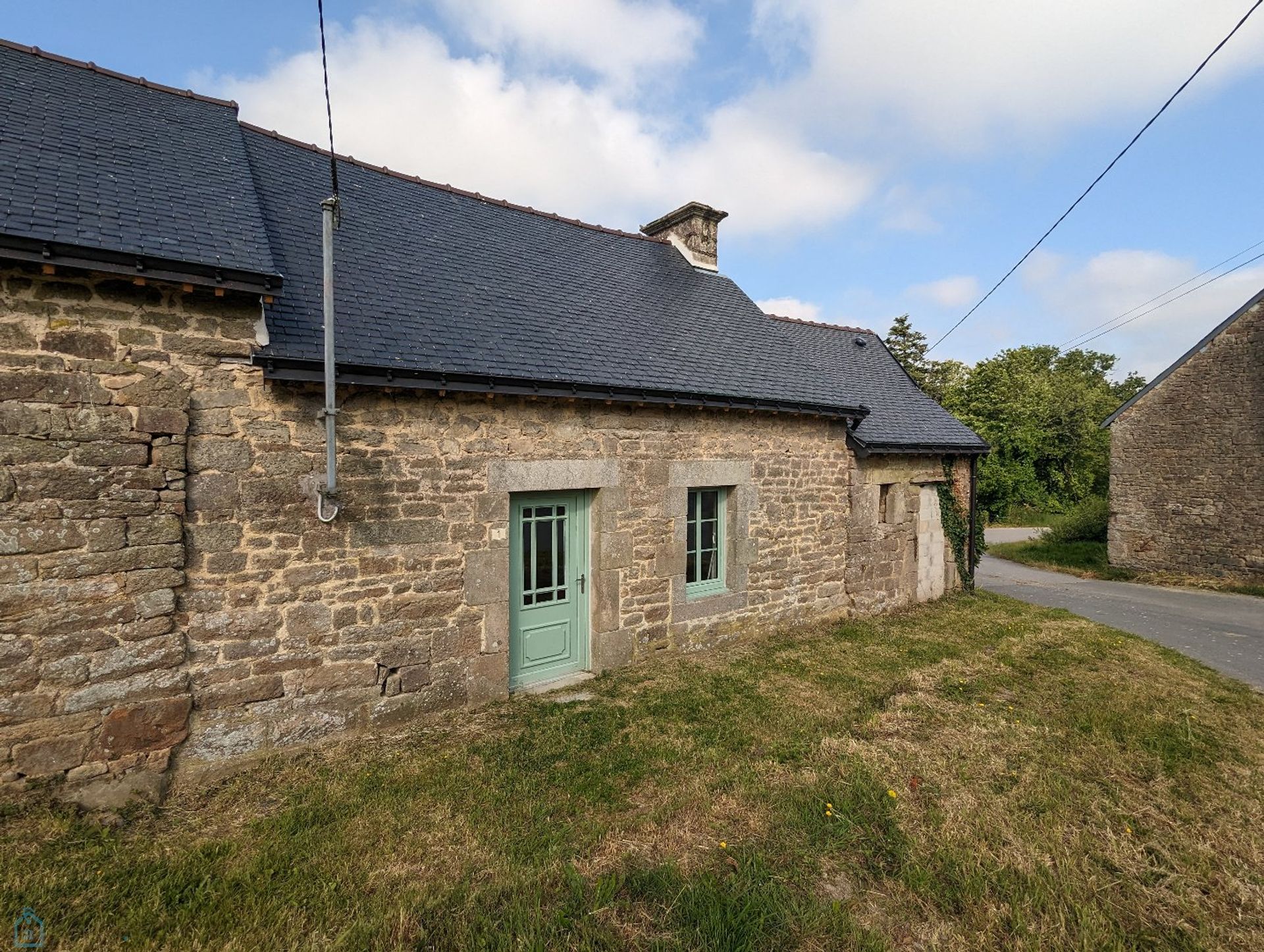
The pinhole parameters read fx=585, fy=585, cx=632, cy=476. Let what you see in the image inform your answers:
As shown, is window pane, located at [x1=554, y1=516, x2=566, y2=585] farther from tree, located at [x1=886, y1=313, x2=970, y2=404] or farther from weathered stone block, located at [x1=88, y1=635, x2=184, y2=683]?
tree, located at [x1=886, y1=313, x2=970, y2=404]

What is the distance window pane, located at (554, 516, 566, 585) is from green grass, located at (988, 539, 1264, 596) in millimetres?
14529

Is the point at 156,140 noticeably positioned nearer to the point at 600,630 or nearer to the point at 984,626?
the point at 600,630

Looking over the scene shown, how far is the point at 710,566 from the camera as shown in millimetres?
7879

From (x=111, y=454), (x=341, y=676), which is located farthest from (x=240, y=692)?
(x=111, y=454)

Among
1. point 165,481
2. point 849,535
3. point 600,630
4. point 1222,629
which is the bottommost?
point 1222,629

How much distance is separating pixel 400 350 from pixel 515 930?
4.38 meters

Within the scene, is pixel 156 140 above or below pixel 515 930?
above

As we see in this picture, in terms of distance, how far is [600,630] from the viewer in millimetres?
6574

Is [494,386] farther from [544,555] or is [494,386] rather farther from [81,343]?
[81,343]

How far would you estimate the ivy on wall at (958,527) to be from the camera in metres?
→ 10.6

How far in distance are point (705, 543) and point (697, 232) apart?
614 cm

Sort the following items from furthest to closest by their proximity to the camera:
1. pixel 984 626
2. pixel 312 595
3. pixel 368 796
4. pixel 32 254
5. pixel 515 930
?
1. pixel 984 626
2. pixel 312 595
3. pixel 368 796
4. pixel 32 254
5. pixel 515 930

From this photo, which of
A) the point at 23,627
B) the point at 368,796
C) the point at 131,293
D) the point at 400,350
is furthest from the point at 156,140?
the point at 368,796

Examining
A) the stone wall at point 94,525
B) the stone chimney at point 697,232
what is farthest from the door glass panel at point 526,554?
the stone chimney at point 697,232
